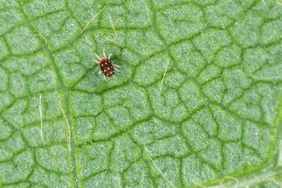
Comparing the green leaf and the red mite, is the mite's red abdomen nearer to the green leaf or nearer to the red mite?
the red mite

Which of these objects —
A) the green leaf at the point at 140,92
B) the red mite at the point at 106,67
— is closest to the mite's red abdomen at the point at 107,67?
the red mite at the point at 106,67

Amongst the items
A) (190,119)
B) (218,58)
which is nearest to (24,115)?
(190,119)

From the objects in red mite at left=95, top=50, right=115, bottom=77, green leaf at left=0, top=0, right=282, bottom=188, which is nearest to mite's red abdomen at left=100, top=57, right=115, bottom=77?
red mite at left=95, top=50, right=115, bottom=77

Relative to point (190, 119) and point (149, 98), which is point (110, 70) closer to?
point (149, 98)

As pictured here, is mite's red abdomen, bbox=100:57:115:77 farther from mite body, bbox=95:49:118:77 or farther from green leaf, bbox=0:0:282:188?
green leaf, bbox=0:0:282:188

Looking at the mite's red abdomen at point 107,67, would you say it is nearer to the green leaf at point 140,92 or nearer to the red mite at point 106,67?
the red mite at point 106,67

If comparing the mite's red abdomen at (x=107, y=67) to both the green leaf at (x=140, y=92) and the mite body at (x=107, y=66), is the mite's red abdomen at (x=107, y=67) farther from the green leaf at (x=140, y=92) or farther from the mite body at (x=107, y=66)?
the green leaf at (x=140, y=92)
